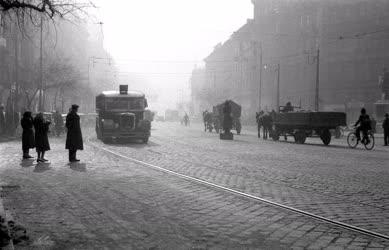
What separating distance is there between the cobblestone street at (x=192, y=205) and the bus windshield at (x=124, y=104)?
11.7 m

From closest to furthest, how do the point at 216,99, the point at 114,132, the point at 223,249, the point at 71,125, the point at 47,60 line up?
the point at 223,249 < the point at 71,125 < the point at 114,132 < the point at 47,60 < the point at 216,99

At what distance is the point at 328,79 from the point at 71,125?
5277 cm

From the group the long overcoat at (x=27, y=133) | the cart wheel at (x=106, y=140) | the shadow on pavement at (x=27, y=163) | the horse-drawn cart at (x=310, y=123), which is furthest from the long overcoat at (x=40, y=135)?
the horse-drawn cart at (x=310, y=123)

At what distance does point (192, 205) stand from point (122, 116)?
17553mm

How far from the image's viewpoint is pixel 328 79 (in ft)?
209

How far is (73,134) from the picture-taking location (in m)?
15.2

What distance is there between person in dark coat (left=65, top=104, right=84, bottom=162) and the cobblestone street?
1.39 m

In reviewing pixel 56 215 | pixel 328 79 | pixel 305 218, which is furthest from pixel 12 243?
pixel 328 79

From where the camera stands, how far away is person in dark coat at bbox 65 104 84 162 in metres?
15.1

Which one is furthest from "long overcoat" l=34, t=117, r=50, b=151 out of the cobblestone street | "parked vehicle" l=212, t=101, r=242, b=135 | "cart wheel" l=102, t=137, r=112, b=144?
"parked vehicle" l=212, t=101, r=242, b=135

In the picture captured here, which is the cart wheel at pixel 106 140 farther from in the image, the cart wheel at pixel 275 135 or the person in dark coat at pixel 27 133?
the cart wheel at pixel 275 135

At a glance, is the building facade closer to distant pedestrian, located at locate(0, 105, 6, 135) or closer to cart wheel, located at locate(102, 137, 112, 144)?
distant pedestrian, located at locate(0, 105, 6, 135)

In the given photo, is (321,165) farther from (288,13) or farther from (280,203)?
(288,13)

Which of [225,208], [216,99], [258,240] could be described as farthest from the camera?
[216,99]
